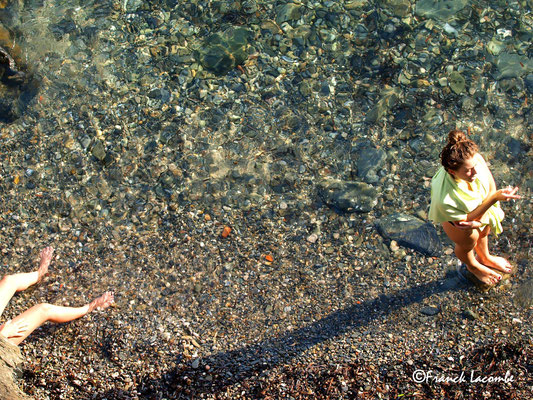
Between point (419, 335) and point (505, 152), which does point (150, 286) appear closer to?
point (419, 335)

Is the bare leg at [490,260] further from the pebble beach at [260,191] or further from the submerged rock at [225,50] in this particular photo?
the submerged rock at [225,50]

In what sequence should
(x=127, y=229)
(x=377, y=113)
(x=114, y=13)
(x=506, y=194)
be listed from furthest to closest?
1. (x=114, y=13)
2. (x=377, y=113)
3. (x=127, y=229)
4. (x=506, y=194)

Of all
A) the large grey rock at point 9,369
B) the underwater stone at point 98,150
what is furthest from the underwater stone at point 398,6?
the large grey rock at point 9,369

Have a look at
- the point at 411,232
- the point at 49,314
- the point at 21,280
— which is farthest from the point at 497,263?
the point at 21,280

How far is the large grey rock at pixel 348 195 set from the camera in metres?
5.43

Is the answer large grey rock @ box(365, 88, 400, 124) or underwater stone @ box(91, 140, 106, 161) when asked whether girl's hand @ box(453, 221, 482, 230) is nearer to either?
large grey rock @ box(365, 88, 400, 124)

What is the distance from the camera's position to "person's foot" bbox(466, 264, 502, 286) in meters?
4.54

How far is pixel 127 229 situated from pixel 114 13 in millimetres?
3645

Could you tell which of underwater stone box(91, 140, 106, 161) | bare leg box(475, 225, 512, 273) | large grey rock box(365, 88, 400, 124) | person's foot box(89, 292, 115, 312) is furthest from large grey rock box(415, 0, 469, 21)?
person's foot box(89, 292, 115, 312)

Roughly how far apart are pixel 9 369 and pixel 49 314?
629mm

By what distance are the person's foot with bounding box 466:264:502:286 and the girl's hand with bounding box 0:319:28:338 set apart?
4.35 m

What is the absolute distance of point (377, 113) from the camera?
6109mm

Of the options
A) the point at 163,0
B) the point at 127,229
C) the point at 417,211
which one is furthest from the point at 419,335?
the point at 163,0

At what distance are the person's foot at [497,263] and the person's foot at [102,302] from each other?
3791 millimetres
